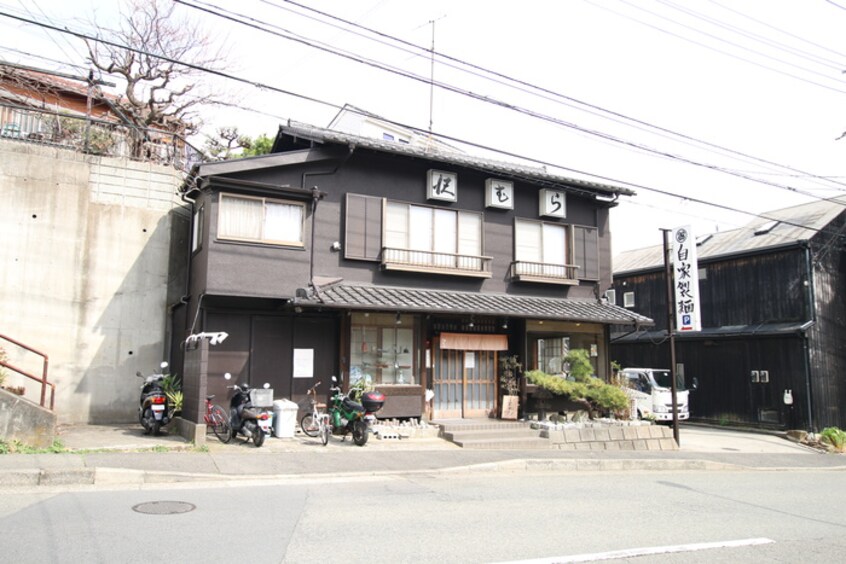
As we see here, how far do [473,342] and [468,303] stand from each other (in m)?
1.36

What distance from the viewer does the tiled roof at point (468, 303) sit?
1452cm

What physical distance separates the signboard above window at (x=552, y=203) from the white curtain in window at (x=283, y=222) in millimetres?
7677

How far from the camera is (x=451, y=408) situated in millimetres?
16859

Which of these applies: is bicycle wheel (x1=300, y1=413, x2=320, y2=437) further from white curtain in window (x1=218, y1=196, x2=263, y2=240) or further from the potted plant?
the potted plant

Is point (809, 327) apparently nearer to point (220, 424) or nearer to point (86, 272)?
point (220, 424)

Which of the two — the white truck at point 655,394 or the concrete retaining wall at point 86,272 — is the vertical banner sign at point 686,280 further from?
the concrete retaining wall at point 86,272

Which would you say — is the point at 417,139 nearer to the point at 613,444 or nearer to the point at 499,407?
the point at 499,407

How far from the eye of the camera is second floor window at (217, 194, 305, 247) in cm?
1420

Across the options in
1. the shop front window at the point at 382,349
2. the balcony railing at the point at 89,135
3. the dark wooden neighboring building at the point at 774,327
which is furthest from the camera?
the dark wooden neighboring building at the point at 774,327

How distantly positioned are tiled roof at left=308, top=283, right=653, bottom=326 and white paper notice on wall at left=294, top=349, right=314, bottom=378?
168cm

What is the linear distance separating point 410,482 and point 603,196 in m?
12.8

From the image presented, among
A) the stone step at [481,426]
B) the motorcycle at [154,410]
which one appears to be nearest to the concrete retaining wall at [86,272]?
the motorcycle at [154,410]

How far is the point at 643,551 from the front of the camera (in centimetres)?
651

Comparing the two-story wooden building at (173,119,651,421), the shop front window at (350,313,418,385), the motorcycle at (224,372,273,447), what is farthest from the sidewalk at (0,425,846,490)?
the shop front window at (350,313,418,385)
